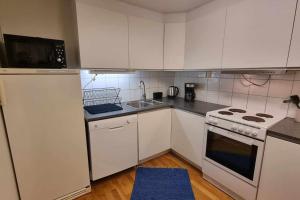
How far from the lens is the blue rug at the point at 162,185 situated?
1682mm

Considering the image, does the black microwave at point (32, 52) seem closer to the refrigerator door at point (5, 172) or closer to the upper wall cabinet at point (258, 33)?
the refrigerator door at point (5, 172)

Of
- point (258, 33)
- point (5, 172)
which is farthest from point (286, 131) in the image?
point (5, 172)

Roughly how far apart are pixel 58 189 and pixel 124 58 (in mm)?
1590

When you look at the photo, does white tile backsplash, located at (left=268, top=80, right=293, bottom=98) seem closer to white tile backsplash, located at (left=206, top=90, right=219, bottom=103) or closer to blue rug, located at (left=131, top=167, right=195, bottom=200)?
white tile backsplash, located at (left=206, top=90, right=219, bottom=103)

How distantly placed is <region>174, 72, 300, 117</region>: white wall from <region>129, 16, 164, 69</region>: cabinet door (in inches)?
28.3

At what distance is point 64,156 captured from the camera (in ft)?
4.99

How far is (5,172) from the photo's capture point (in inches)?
46.5

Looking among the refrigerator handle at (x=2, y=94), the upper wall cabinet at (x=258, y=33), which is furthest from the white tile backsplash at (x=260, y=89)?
the refrigerator handle at (x=2, y=94)

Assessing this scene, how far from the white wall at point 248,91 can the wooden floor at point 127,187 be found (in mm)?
1060

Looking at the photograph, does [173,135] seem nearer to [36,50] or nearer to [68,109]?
[68,109]

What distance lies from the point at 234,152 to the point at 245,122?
1.17ft

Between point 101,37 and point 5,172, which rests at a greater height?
point 101,37

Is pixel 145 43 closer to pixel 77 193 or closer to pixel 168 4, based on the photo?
pixel 168 4

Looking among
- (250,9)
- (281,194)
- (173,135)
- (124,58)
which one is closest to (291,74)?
(250,9)
